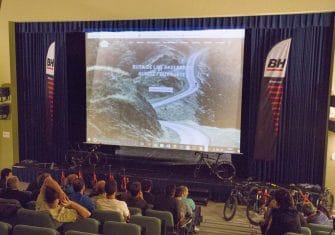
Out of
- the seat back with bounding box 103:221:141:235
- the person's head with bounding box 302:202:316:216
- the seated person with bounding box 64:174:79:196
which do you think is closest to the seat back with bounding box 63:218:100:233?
the seat back with bounding box 103:221:141:235

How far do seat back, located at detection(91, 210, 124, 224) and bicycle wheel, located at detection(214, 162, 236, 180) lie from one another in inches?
166

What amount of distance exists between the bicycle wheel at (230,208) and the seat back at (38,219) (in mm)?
3649

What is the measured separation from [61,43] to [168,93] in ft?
10.0

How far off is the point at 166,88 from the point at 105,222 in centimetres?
507

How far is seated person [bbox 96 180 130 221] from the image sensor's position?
190 inches

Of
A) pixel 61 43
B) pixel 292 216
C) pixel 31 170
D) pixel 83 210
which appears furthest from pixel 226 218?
pixel 61 43

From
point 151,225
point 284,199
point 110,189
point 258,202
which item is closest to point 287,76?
point 258,202

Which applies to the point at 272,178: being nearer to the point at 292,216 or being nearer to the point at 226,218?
the point at 226,218

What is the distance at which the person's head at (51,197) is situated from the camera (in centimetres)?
434

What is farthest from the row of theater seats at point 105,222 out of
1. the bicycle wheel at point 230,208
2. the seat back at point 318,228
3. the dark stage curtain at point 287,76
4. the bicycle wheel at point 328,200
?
the dark stage curtain at point 287,76

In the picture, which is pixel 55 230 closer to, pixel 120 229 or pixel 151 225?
pixel 120 229

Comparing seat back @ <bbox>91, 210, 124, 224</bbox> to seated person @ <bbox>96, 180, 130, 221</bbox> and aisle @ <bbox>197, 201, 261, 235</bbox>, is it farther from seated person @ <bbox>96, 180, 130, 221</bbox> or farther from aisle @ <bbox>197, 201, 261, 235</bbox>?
aisle @ <bbox>197, 201, 261, 235</bbox>

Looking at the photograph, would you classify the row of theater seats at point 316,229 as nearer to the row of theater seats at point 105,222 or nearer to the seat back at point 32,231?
the row of theater seats at point 105,222

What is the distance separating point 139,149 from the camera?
379 inches
